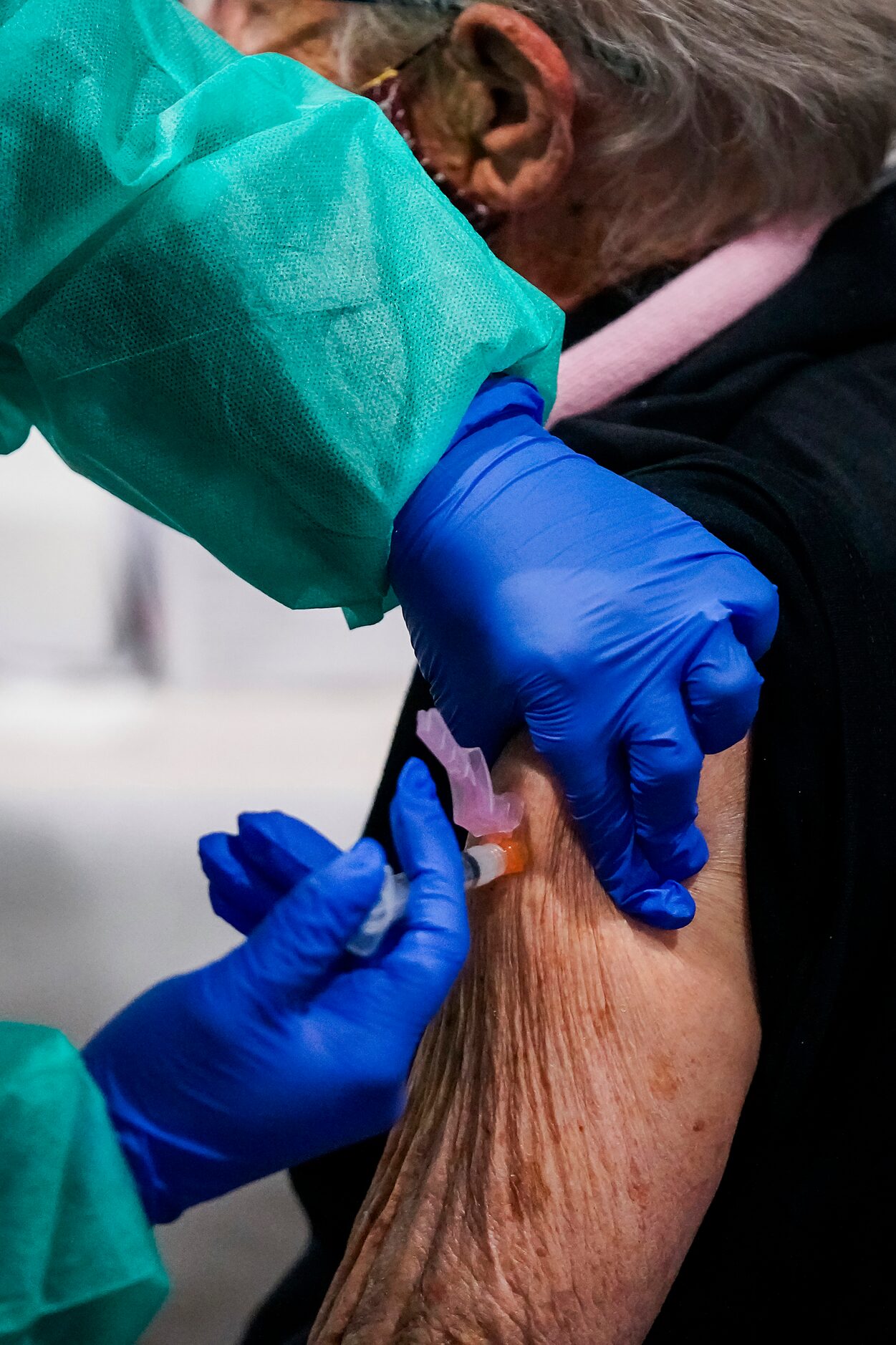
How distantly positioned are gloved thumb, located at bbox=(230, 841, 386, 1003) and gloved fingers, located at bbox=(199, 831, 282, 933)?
13cm

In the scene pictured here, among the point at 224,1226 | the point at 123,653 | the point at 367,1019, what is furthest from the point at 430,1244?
the point at 123,653

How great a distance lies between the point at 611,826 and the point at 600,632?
0.14 meters

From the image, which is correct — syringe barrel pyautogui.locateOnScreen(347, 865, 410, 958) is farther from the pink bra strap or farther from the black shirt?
the pink bra strap

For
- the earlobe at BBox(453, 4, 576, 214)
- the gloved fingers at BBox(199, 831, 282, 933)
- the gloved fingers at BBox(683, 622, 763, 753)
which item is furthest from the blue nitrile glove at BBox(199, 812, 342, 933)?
the earlobe at BBox(453, 4, 576, 214)

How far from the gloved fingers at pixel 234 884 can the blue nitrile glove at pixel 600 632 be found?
0.69 ft

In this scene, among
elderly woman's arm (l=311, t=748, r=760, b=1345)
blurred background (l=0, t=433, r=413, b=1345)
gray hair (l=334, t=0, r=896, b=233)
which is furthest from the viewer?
blurred background (l=0, t=433, r=413, b=1345)

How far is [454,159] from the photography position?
108 cm

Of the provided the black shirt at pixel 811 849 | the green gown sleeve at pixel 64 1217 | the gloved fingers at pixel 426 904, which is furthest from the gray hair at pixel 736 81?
the green gown sleeve at pixel 64 1217

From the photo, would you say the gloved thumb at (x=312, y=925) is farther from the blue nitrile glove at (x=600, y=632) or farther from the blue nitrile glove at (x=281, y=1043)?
the blue nitrile glove at (x=600, y=632)

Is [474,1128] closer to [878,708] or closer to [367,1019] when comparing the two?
[367,1019]

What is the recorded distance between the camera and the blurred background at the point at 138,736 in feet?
4.88

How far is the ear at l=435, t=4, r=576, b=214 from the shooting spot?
1.00m

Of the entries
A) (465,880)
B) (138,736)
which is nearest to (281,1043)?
(465,880)

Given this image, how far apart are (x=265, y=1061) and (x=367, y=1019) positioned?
69 mm
